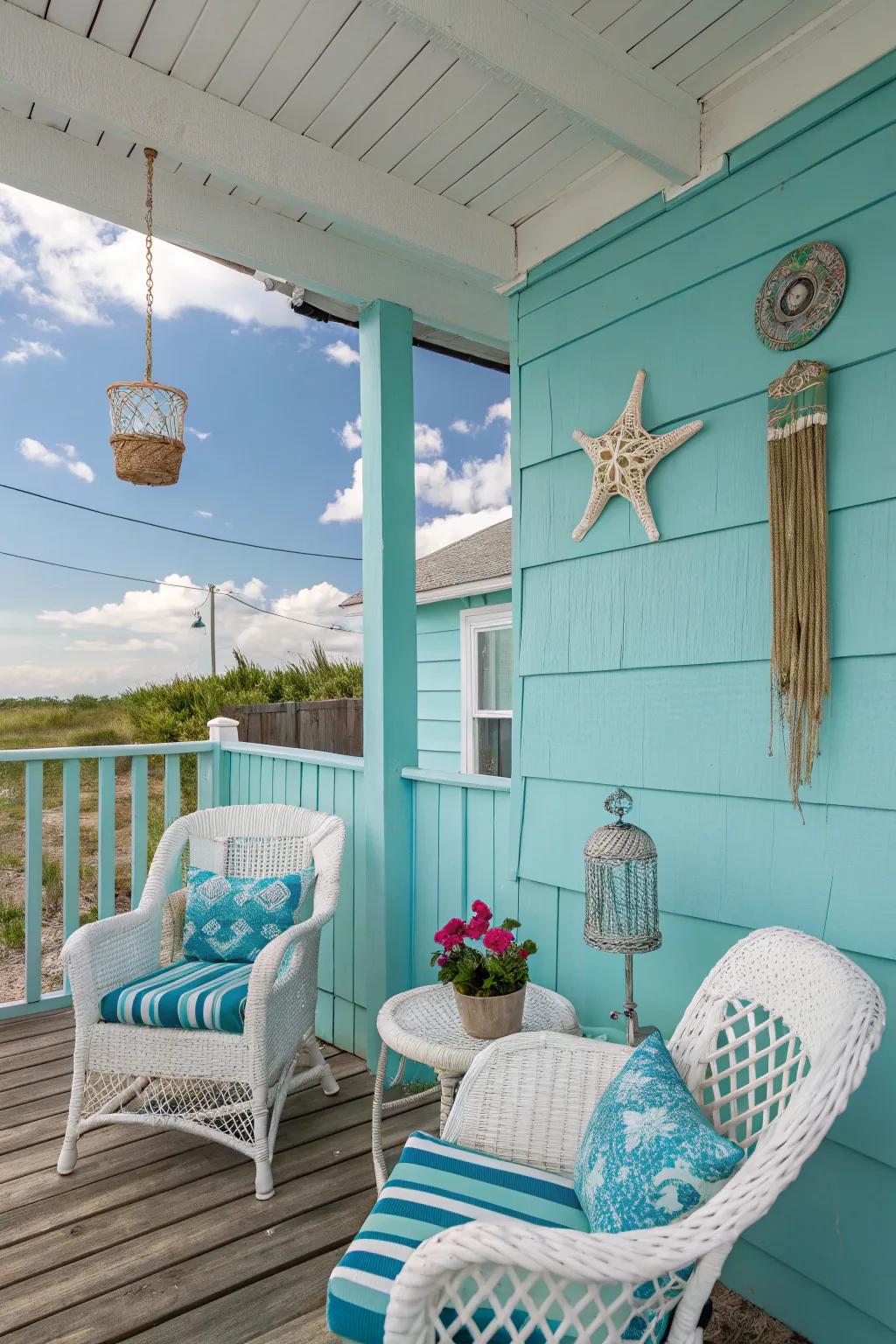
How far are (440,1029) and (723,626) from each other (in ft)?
3.77

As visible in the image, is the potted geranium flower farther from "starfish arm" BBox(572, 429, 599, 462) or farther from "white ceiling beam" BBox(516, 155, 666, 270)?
"white ceiling beam" BBox(516, 155, 666, 270)

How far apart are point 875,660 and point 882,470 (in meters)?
0.36

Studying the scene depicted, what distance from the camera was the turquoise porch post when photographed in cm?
Result: 283

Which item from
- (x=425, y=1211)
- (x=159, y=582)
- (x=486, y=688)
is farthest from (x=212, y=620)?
(x=425, y=1211)

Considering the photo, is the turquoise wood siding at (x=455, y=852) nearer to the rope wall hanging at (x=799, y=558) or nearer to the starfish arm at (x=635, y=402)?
the rope wall hanging at (x=799, y=558)

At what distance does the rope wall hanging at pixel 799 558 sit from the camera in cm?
167

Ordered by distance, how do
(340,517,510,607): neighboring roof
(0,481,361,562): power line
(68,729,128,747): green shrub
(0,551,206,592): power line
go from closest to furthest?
1. (340,517,510,607): neighboring roof
2. (68,729,128,747): green shrub
3. (0,551,206,592): power line
4. (0,481,361,562): power line

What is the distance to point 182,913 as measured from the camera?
2865mm

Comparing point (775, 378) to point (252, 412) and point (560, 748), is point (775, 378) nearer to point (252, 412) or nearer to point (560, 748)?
point (560, 748)

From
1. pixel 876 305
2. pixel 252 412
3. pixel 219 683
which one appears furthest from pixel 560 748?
pixel 252 412

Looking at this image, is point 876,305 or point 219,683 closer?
point 876,305

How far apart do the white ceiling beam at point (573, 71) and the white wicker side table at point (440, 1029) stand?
1999mm

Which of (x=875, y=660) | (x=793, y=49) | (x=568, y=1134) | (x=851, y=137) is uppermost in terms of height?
(x=793, y=49)

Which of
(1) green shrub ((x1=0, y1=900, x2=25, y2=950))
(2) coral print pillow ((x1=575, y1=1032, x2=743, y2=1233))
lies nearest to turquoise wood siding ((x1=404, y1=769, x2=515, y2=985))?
(2) coral print pillow ((x1=575, y1=1032, x2=743, y2=1233))
